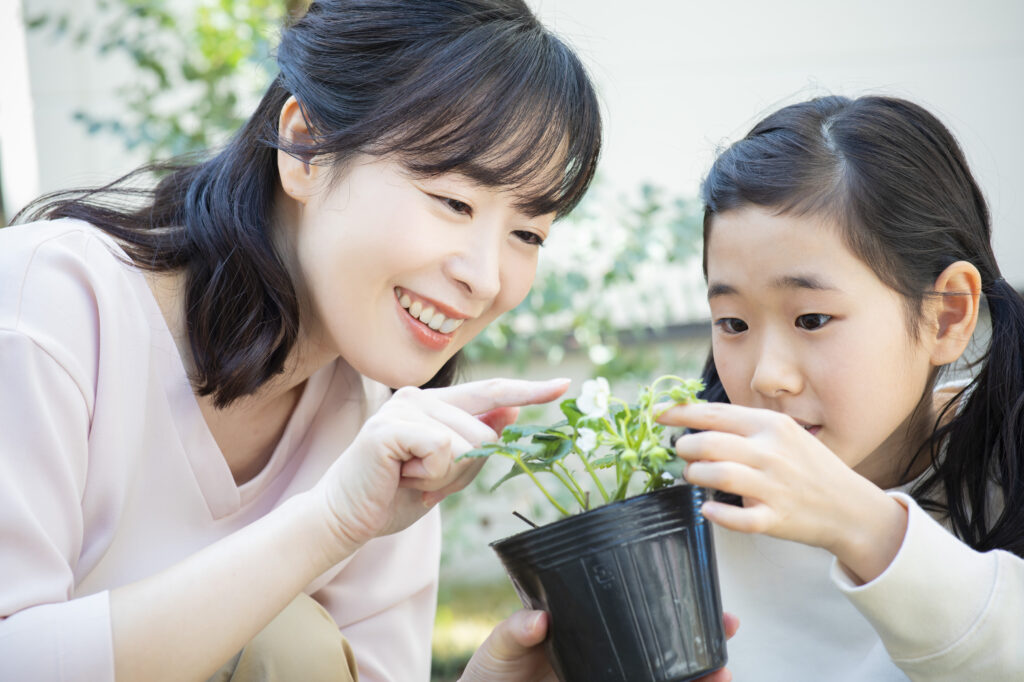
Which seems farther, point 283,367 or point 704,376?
point 704,376

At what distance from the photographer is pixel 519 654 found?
55.8 inches

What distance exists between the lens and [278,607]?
1366mm

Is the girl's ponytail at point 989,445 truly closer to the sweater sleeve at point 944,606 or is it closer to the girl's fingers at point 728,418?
the sweater sleeve at point 944,606

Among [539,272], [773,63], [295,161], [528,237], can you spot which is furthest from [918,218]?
[773,63]

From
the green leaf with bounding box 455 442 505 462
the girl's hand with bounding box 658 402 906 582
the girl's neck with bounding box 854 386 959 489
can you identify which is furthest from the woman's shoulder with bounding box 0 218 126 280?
the girl's neck with bounding box 854 386 959 489

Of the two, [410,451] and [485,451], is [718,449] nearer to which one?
[485,451]

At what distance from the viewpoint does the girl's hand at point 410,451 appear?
1.27 m

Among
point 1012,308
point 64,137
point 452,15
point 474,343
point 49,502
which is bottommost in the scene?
point 474,343

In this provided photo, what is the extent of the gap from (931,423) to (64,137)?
413 centimetres

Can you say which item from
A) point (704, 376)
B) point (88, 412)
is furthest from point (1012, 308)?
point (88, 412)

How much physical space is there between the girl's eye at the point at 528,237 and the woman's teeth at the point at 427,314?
187mm

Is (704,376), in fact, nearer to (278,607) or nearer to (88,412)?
(278,607)

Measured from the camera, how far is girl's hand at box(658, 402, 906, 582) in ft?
3.63

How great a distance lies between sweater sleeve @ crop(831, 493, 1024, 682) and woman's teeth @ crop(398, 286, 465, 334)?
0.75 metres
